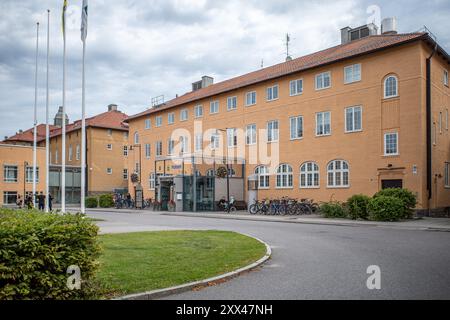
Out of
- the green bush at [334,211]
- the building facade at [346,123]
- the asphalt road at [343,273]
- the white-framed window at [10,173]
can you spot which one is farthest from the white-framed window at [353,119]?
the white-framed window at [10,173]

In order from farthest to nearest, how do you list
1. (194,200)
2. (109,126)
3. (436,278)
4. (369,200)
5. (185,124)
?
(109,126) < (185,124) < (194,200) < (369,200) < (436,278)

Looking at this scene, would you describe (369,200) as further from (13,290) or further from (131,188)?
(131,188)

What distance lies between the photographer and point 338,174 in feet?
114

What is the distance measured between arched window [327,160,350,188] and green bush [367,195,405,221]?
8.34 meters

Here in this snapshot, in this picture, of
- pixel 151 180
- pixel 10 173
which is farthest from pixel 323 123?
pixel 10 173

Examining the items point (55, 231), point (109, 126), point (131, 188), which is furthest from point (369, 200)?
point (109, 126)

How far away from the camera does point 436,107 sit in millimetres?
32062

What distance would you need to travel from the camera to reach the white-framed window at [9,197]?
58.7 m

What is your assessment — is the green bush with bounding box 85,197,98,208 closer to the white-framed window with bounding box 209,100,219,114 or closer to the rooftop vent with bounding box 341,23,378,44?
the white-framed window with bounding box 209,100,219,114

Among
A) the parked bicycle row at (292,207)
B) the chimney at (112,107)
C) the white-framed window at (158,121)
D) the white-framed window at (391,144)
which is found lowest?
the parked bicycle row at (292,207)

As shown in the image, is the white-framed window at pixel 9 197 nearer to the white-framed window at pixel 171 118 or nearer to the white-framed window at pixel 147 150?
the white-framed window at pixel 147 150

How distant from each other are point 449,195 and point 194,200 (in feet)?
68.7

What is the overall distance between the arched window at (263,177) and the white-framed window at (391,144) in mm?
12139
